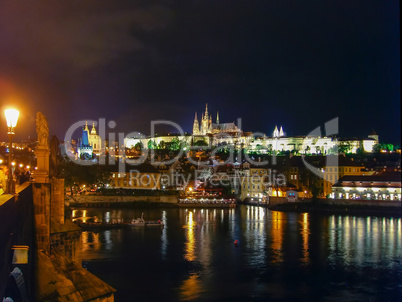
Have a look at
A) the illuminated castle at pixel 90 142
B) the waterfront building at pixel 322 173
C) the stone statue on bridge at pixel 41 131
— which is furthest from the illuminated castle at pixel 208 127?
the stone statue on bridge at pixel 41 131

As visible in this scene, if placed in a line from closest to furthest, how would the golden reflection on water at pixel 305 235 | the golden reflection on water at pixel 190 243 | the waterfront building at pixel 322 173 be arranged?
the golden reflection on water at pixel 190 243 → the golden reflection on water at pixel 305 235 → the waterfront building at pixel 322 173

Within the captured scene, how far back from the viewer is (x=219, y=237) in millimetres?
20219

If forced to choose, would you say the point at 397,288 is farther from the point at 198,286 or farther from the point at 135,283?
the point at 135,283

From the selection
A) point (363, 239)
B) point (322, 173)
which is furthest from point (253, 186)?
point (363, 239)

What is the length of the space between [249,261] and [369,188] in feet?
77.4

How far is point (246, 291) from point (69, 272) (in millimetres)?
6177

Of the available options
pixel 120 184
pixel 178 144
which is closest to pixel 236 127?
pixel 178 144

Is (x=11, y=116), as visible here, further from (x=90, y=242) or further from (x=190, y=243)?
(x=190, y=243)

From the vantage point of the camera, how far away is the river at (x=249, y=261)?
1170 cm

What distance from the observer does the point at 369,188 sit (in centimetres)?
3594

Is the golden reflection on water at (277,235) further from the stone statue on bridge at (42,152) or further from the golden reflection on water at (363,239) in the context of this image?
the stone statue on bridge at (42,152)

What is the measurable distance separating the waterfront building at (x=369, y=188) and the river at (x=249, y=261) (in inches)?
424

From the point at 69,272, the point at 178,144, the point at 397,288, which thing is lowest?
the point at 397,288

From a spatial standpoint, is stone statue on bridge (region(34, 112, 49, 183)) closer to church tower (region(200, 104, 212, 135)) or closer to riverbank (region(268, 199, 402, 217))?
riverbank (region(268, 199, 402, 217))
